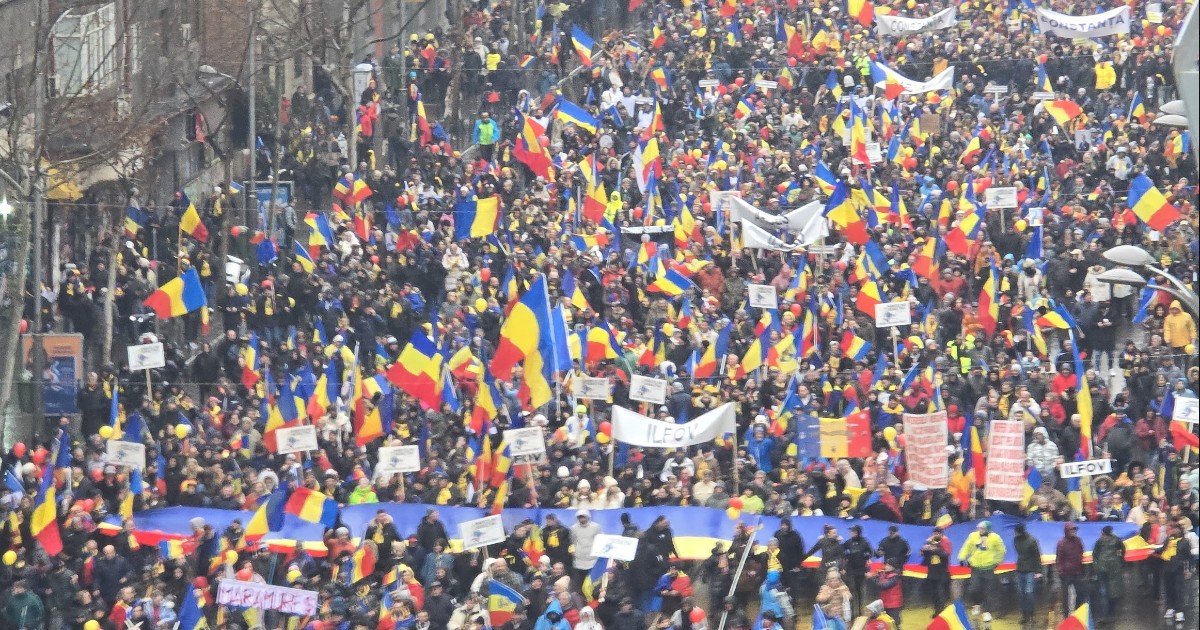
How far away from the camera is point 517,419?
29844 mm

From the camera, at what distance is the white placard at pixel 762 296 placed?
33188 millimetres

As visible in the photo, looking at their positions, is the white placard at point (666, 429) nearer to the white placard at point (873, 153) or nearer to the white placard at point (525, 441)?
the white placard at point (525, 441)

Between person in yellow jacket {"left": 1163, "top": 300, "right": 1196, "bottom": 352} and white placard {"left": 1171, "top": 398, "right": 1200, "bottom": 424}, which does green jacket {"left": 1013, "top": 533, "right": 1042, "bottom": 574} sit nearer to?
white placard {"left": 1171, "top": 398, "right": 1200, "bottom": 424}

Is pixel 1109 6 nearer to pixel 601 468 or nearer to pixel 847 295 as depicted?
pixel 847 295

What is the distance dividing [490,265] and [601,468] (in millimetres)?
8889

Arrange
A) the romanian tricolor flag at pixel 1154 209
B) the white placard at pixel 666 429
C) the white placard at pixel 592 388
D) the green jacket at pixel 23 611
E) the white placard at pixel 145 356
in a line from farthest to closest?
the romanian tricolor flag at pixel 1154 209 < the white placard at pixel 145 356 < the white placard at pixel 592 388 < the white placard at pixel 666 429 < the green jacket at pixel 23 611

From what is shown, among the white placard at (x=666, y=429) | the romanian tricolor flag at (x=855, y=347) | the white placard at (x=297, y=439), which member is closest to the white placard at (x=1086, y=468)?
the white placard at (x=666, y=429)

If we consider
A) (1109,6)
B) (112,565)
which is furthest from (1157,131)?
(112,565)

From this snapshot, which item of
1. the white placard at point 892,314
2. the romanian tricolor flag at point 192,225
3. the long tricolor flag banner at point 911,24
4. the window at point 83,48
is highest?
the long tricolor flag banner at point 911,24

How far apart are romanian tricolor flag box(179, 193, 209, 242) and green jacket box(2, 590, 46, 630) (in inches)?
484

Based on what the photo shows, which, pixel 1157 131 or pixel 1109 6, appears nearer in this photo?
pixel 1157 131

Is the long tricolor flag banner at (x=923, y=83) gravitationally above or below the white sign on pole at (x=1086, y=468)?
above

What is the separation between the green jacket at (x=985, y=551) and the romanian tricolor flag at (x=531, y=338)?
560 cm

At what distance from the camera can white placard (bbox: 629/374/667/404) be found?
2934 cm
